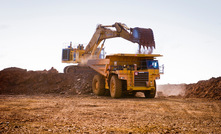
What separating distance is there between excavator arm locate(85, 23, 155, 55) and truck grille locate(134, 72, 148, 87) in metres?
2.05

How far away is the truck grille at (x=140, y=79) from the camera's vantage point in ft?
52.4

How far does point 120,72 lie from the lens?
52.1 feet

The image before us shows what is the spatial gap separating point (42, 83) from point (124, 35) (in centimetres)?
1037

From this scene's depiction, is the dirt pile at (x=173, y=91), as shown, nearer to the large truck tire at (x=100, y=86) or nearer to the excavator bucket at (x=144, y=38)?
the large truck tire at (x=100, y=86)

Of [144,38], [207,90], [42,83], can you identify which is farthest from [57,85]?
[207,90]

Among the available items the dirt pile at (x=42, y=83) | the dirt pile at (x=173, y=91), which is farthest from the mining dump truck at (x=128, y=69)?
the dirt pile at (x=173, y=91)

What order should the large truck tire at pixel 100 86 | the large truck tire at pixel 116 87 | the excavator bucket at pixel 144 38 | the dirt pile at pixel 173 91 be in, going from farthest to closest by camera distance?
the dirt pile at pixel 173 91 < the large truck tire at pixel 100 86 < the excavator bucket at pixel 144 38 < the large truck tire at pixel 116 87

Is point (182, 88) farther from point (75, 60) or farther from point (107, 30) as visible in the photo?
point (75, 60)

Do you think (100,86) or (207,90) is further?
(100,86)

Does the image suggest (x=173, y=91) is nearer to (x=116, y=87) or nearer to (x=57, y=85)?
(x=116, y=87)

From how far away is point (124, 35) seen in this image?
18.9 meters

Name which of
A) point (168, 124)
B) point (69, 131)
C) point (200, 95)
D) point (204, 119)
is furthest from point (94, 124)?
point (200, 95)

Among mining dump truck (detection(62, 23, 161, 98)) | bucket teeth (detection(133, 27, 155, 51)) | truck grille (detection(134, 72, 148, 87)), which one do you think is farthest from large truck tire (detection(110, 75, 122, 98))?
bucket teeth (detection(133, 27, 155, 51))

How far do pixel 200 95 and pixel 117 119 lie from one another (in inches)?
470
